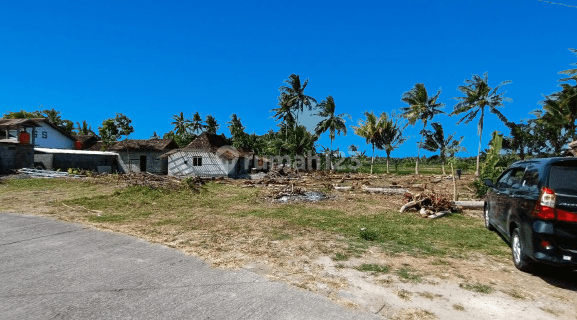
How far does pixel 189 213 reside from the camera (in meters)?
9.90

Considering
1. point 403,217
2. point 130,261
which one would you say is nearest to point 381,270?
point 130,261

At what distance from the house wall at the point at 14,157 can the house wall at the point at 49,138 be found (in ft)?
32.2

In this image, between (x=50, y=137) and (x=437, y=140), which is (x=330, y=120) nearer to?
(x=437, y=140)

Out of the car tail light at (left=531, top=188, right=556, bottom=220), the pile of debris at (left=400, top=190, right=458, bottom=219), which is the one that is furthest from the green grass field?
the car tail light at (left=531, top=188, right=556, bottom=220)

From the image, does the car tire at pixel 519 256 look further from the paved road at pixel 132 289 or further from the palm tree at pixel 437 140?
the palm tree at pixel 437 140

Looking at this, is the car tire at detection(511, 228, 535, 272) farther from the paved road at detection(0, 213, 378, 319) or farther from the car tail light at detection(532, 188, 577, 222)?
the paved road at detection(0, 213, 378, 319)

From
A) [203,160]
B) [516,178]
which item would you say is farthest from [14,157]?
[516,178]

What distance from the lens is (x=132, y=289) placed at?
385cm

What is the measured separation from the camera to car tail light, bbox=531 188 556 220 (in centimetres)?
395

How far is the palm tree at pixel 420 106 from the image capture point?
4012 centimetres

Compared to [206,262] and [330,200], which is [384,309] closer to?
[206,262]

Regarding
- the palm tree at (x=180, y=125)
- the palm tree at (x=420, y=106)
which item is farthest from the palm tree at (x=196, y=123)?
the palm tree at (x=420, y=106)

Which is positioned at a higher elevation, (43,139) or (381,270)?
(43,139)

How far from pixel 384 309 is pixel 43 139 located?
150ft
